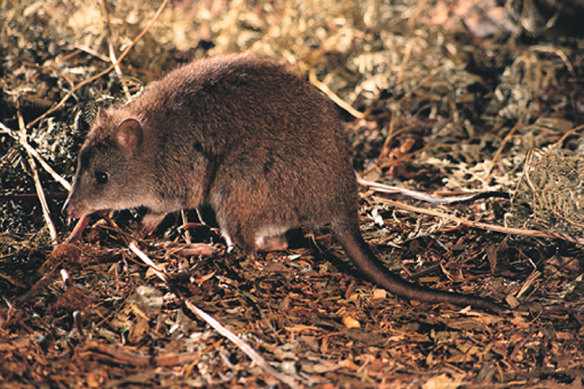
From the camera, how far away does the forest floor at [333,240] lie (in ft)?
10.6

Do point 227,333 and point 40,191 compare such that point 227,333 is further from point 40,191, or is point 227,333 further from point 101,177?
point 40,191

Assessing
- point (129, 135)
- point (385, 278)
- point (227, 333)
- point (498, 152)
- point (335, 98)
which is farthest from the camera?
point (335, 98)

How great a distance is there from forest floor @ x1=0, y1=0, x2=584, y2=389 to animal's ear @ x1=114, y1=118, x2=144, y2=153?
2.01ft

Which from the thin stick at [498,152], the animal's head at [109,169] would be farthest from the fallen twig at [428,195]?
the animal's head at [109,169]

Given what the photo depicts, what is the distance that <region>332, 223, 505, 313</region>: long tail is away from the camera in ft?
11.8

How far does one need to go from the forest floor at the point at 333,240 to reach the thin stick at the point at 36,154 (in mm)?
23

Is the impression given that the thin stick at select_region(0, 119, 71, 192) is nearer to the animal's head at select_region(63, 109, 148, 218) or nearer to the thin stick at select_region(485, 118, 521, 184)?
the animal's head at select_region(63, 109, 148, 218)

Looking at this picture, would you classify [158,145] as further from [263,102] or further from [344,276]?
[344,276]

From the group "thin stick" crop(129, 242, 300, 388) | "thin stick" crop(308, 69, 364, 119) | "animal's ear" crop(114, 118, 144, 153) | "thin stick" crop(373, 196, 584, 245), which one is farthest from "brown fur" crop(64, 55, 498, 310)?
"thin stick" crop(308, 69, 364, 119)

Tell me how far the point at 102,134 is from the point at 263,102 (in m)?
1.24

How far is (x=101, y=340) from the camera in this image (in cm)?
328

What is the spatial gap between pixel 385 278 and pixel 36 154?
2.94 meters

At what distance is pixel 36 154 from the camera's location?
457cm

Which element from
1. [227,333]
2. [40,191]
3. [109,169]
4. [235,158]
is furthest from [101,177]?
[227,333]
